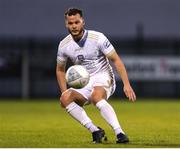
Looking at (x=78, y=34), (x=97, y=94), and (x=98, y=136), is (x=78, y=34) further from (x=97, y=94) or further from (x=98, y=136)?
(x=98, y=136)

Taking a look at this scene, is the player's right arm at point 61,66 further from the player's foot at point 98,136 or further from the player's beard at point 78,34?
the player's foot at point 98,136

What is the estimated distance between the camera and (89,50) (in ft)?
32.4

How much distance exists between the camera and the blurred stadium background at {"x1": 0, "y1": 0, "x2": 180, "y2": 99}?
26.7m

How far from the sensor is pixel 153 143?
9.72 metres

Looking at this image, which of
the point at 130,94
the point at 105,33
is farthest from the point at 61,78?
the point at 105,33

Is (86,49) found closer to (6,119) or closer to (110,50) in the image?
(110,50)

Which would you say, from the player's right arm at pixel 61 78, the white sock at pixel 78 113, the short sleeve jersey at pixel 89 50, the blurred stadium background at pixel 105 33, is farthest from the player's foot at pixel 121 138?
the blurred stadium background at pixel 105 33

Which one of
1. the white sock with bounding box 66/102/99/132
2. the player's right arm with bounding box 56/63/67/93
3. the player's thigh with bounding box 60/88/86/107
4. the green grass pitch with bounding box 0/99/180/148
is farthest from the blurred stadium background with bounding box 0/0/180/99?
the white sock with bounding box 66/102/99/132

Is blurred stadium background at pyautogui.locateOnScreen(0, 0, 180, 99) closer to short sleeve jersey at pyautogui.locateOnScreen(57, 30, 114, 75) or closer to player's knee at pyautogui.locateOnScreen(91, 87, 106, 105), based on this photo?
short sleeve jersey at pyautogui.locateOnScreen(57, 30, 114, 75)

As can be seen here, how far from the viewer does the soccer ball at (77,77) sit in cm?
950

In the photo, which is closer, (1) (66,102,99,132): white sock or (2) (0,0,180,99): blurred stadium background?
(1) (66,102,99,132): white sock

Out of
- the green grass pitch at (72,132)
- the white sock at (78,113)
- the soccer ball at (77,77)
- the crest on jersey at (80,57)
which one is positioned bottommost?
the green grass pitch at (72,132)

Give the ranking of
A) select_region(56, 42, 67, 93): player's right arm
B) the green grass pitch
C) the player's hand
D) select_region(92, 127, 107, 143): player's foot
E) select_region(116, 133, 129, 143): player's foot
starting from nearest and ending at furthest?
the player's hand < select_region(116, 133, 129, 143): player's foot < the green grass pitch < select_region(92, 127, 107, 143): player's foot < select_region(56, 42, 67, 93): player's right arm

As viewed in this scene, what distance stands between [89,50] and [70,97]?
65cm
